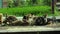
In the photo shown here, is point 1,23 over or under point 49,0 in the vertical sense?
under

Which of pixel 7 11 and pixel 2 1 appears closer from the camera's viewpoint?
pixel 7 11

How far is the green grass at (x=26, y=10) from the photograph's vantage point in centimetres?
482

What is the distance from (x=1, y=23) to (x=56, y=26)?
2.99 feet

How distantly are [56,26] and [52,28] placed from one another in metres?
0.17

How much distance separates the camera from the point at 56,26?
13.1 ft

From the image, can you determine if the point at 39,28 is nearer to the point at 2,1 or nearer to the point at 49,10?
the point at 49,10

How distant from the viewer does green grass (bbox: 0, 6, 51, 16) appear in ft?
15.8

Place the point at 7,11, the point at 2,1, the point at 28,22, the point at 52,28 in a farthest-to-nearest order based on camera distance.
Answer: the point at 2,1, the point at 7,11, the point at 28,22, the point at 52,28

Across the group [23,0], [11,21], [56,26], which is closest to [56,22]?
[56,26]

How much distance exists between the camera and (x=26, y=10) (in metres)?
4.91

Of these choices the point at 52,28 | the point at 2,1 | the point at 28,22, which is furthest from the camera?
the point at 2,1

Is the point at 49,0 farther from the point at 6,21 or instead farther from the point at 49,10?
the point at 6,21

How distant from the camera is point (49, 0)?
5.26 m

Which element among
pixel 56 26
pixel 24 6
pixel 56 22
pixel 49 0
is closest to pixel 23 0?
pixel 24 6
